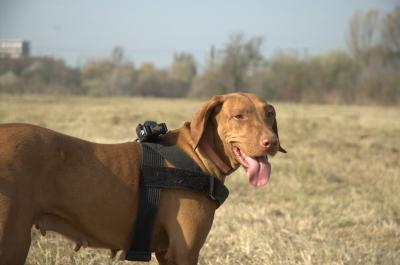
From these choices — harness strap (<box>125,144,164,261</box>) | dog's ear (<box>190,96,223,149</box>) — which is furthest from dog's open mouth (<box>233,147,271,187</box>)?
harness strap (<box>125,144,164,261</box>)

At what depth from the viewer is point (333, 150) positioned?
45.7ft

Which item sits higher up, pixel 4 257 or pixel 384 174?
pixel 4 257

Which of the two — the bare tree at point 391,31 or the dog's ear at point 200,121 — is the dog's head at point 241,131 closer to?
the dog's ear at point 200,121

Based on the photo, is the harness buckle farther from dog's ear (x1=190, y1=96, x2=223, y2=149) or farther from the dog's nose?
the dog's nose

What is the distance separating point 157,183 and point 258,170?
2.43 feet

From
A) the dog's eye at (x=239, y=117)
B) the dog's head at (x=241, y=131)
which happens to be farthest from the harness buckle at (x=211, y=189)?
the dog's eye at (x=239, y=117)

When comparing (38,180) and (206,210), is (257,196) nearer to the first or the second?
(206,210)

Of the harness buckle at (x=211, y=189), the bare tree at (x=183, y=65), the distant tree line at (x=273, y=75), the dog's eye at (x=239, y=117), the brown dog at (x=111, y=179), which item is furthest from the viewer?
the bare tree at (x=183, y=65)

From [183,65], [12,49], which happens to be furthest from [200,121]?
[183,65]

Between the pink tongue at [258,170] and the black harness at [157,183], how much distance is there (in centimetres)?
26

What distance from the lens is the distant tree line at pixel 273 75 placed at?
4162 cm

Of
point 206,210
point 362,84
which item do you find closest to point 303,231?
point 206,210

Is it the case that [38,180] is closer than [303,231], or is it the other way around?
[38,180]

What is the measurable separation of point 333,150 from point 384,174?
129 inches
